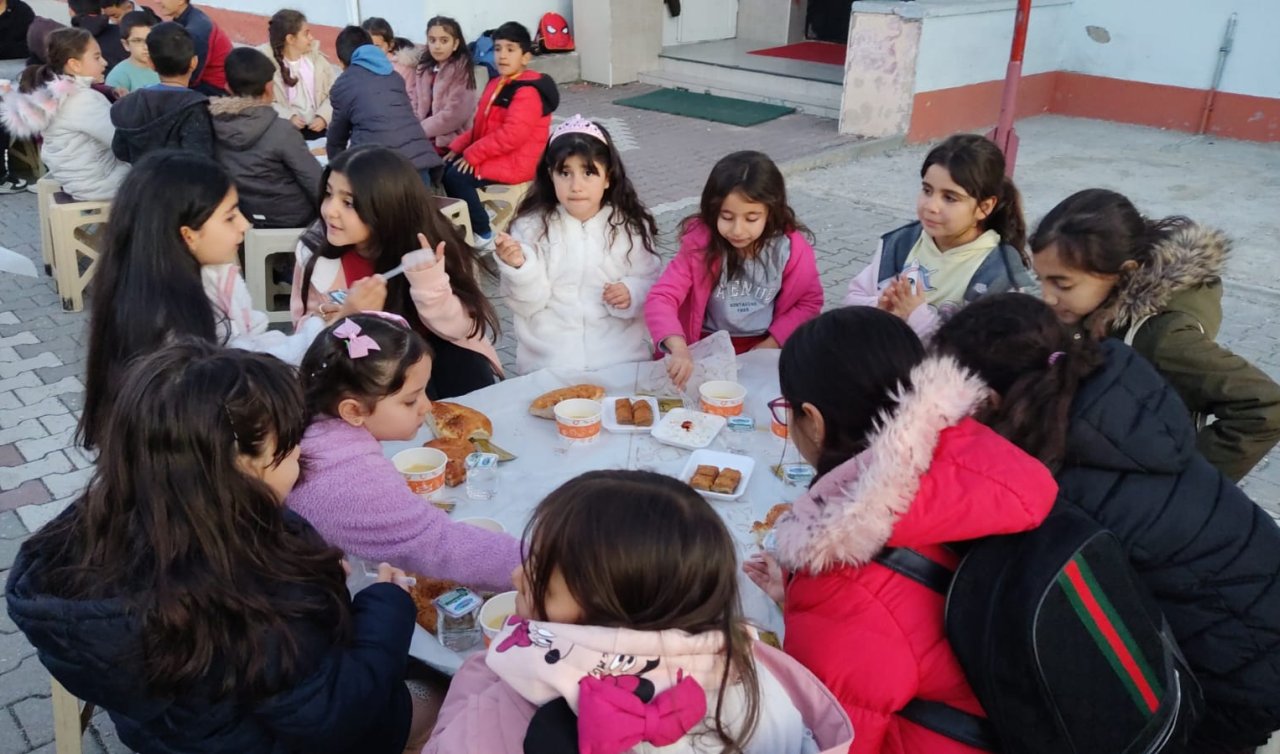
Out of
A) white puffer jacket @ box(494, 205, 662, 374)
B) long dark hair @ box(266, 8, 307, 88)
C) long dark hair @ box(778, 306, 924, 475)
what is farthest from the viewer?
Result: long dark hair @ box(266, 8, 307, 88)

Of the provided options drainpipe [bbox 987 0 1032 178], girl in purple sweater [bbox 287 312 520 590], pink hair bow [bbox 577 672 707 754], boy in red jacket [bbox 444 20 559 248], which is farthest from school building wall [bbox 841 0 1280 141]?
pink hair bow [bbox 577 672 707 754]

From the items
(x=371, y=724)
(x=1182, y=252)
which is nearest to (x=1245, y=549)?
(x=1182, y=252)

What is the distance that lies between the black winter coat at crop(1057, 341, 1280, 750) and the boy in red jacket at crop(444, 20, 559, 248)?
4.59m

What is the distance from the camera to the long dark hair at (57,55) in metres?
5.71

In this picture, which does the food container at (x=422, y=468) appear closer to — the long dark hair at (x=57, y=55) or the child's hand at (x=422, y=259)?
the child's hand at (x=422, y=259)

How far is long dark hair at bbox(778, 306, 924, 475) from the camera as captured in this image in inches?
66.1

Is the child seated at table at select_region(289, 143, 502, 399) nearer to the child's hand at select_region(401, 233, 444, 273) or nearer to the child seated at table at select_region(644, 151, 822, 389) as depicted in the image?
the child's hand at select_region(401, 233, 444, 273)

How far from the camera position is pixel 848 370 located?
1692mm

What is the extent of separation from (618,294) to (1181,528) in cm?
202

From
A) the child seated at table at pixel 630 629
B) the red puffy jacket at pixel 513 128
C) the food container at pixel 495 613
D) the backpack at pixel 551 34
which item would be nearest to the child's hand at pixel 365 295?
the food container at pixel 495 613

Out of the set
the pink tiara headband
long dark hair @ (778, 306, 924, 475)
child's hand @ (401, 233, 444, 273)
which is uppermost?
the pink tiara headband

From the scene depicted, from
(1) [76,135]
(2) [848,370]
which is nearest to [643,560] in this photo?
(2) [848,370]

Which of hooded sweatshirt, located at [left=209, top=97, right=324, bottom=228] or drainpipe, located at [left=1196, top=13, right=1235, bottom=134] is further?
drainpipe, located at [left=1196, top=13, right=1235, bottom=134]

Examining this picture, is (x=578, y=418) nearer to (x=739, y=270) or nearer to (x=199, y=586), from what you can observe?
(x=739, y=270)
